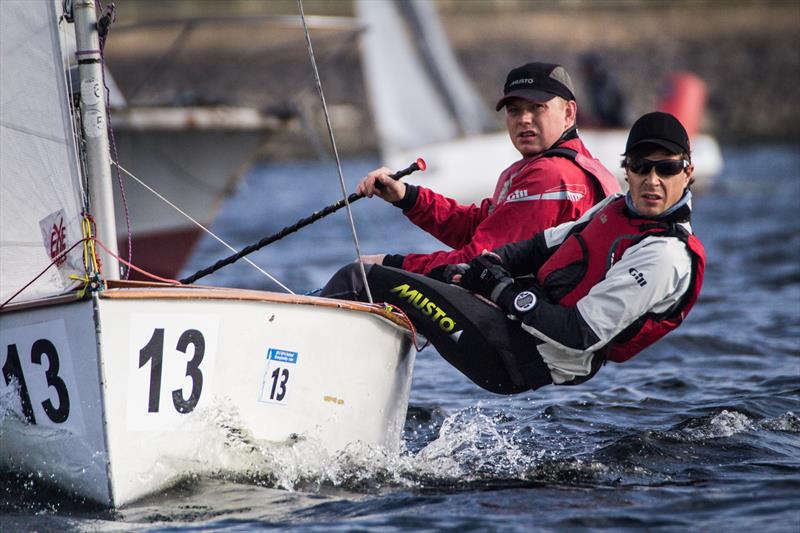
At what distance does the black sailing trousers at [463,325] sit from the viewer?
4.17 m

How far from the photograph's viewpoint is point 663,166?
13.1 feet

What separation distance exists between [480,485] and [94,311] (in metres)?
1.45

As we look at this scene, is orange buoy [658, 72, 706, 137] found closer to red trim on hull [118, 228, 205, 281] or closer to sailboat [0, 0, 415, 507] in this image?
red trim on hull [118, 228, 205, 281]

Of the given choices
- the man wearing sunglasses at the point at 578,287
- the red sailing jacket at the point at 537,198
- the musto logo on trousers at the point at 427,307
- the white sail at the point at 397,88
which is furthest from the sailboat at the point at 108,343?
the white sail at the point at 397,88

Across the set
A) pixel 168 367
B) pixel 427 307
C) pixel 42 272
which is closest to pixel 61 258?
pixel 42 272

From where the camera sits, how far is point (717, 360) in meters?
6.85

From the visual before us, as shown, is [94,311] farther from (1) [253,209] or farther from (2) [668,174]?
(1) [253,209]

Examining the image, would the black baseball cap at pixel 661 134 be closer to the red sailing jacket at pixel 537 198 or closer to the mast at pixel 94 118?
the red sailing jacket at pixel 537 198

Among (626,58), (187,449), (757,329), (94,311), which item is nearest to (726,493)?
(187,449)

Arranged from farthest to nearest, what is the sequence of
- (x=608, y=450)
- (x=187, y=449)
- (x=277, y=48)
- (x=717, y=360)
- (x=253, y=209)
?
(x=253, y=209) < (x=277, y=48) < (x=717, y=360) < (x=608, y=450) < (x=187, y=449)

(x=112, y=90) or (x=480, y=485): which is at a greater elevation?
(x=112, y=90)

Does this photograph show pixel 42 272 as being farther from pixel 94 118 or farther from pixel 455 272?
pixel 455 272

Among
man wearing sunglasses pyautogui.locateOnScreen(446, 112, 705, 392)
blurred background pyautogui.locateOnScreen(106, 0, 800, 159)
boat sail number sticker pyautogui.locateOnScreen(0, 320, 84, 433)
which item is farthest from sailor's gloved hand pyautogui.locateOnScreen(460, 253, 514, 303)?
blurred background pyautogui.locateOnScreen(106, 0, 800, 159)

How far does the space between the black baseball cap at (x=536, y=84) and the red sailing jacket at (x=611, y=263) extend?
48 cm
